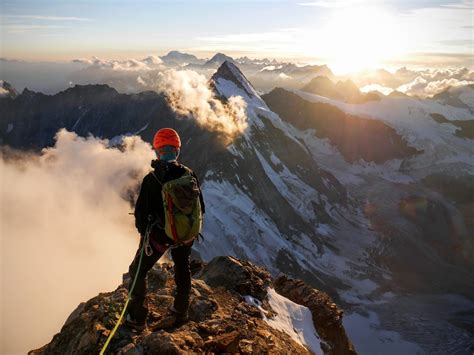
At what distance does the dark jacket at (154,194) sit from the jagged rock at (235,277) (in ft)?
31.5

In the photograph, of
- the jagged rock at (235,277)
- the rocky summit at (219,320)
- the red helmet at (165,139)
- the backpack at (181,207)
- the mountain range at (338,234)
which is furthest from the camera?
the mountain range at (338,234)

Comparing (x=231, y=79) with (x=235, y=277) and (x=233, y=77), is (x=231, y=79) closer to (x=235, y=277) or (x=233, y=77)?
(x=233, y=77)

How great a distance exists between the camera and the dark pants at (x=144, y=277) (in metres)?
12.0

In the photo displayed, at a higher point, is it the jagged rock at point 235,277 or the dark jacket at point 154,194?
the dark jacket at point 154,194

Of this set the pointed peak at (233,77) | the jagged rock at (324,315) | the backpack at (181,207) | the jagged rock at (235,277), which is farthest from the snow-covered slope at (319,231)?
the backpack at (181,207)

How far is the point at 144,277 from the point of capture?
12.1 metres

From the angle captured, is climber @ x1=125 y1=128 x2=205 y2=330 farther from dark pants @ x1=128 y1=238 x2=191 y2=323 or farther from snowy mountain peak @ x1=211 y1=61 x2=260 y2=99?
snowy mountain peak @ x1=211 y1=61 x2=260 y2=99

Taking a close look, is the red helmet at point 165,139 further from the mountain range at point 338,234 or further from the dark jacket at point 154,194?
the mountain range at point 338,234

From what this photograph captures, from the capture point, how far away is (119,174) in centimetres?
16825

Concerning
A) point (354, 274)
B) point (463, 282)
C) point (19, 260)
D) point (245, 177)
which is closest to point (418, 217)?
point (463, 282)

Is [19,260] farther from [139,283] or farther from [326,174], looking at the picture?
[139,283]

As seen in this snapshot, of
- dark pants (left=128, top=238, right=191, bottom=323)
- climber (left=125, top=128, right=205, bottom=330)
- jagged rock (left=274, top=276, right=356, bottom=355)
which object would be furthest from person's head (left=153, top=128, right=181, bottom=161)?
jagged rock (left=274, top=276, right=356, bottom=355)

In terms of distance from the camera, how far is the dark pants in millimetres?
11961

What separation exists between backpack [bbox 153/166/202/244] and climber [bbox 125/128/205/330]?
0.26 feet
